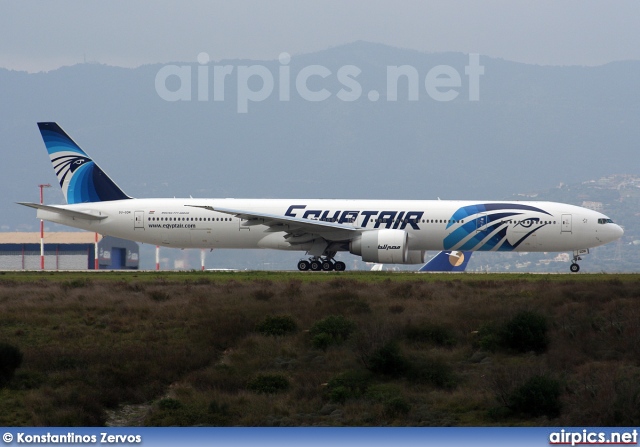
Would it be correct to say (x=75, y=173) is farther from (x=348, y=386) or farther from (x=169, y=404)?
(x=348, y=386)

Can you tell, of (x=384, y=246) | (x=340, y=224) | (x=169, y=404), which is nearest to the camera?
(x=169, y=404)

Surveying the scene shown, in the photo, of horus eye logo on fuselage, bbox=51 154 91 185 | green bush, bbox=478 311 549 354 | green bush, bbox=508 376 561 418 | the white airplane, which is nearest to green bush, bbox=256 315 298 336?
→ green bush, bbox=478 311 549 354

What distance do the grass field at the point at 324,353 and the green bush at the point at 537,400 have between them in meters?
0.02

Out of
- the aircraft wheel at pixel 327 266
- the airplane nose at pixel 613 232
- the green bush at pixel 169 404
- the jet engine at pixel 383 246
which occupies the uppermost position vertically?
the airplane nose at pixel 613 232

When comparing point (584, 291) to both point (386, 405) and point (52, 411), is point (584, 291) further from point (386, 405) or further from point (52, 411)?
point (52, 411)

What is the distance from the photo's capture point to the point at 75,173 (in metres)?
50.0

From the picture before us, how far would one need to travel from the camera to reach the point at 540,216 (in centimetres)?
4678

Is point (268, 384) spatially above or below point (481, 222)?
below

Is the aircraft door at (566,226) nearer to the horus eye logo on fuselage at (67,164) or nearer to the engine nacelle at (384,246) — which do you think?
the engine nacelle at (384,246)

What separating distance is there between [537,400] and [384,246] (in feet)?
73.2

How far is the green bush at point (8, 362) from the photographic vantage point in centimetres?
2414

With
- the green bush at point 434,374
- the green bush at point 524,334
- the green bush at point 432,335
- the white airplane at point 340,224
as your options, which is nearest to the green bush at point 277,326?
the green bush at point 432,335

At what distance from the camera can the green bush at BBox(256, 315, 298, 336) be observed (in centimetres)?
2845

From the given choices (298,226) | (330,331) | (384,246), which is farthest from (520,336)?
(298,226)
